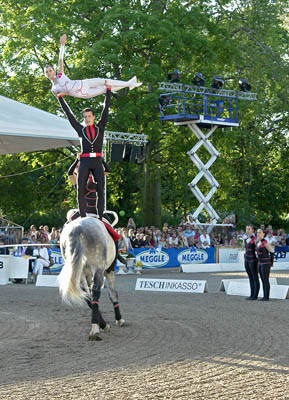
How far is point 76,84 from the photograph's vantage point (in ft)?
40.8

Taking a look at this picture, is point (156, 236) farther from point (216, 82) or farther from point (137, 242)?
point (216, 82)

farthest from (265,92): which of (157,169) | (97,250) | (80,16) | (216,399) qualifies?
(216,399)

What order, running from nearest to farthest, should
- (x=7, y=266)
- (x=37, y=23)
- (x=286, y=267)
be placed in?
1. (x=7, y=266)
2. (x=286, y=267)
3. (x=37, y=23)

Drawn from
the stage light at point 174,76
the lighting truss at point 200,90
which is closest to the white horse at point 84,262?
the lighting truss at point 200,90

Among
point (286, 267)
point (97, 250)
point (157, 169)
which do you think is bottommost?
point (286, 267)

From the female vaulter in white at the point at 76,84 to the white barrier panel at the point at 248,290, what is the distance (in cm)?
773

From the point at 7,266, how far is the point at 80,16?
16022mm

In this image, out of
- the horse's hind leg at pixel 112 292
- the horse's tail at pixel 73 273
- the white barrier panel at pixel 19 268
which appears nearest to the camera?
the horse's tail at pixel 73 273

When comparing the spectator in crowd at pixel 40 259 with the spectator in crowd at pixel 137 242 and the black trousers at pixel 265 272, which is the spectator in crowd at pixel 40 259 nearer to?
the spectator in crowd at pixel 137 242

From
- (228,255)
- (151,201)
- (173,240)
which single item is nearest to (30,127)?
(173,240)

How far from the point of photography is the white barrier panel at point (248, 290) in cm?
1797

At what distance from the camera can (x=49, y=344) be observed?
10391mm

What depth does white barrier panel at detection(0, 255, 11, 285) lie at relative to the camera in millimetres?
21938

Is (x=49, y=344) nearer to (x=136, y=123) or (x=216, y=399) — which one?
(x=216, y=399)
